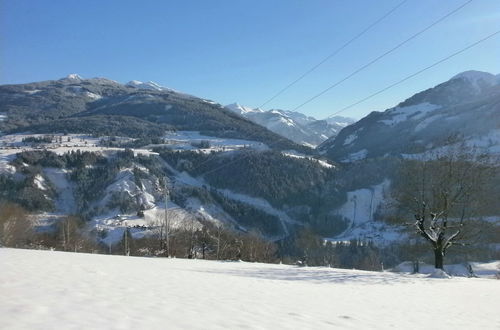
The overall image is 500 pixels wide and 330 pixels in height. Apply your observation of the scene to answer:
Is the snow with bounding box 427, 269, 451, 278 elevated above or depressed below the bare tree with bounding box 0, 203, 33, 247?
below

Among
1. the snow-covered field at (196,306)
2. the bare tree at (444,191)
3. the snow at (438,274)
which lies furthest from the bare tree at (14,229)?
the snow at (438,274)

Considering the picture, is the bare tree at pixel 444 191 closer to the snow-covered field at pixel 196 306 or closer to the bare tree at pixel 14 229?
the snow-covered field at pixel 196 306

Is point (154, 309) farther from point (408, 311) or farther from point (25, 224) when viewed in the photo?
point (25, 224)

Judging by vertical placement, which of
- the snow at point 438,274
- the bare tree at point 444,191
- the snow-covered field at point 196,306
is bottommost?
the snow at point 438,274

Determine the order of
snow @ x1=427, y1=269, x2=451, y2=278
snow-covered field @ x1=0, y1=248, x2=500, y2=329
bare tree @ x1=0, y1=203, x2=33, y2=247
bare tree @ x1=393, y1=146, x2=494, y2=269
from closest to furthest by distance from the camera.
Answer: snow-covered field @ x1=0, y1=248, x2=500, y2=329 → snow @ x1=427, y1=269, x2=451, y2=278 → bare tree @ x1=393, y1=146, x2=494, y2=269 → bare tree @ x1=0, y1=203, x2=33, y2=247

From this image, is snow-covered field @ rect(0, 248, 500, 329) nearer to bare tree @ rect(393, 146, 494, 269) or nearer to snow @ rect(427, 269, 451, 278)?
snow @ rect(427, 269, 451, 278)

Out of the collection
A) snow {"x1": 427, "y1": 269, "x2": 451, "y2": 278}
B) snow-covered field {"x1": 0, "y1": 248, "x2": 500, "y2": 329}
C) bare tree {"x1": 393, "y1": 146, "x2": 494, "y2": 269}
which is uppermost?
bare tree {"x1": 393, "y1": 146, "x2": 494, "y2": 269}

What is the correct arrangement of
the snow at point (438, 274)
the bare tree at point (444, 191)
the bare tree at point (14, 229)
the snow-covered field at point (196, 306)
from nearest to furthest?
the snow-covered field at point (196, 306) < the snow at point (438, 274) < the bare tree at point (444, 191) < the bare tree at point (14, 229)

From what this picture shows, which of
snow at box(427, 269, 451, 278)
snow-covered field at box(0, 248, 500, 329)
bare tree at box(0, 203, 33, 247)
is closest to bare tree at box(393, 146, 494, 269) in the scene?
snow at box(427, 269, 451, 278)

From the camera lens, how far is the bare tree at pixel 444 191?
34.5m

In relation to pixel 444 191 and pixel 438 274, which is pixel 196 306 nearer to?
pixel 438 274

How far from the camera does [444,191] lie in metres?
35.4

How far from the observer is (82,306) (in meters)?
8.98

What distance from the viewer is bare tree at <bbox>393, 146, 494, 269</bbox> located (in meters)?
34.5
